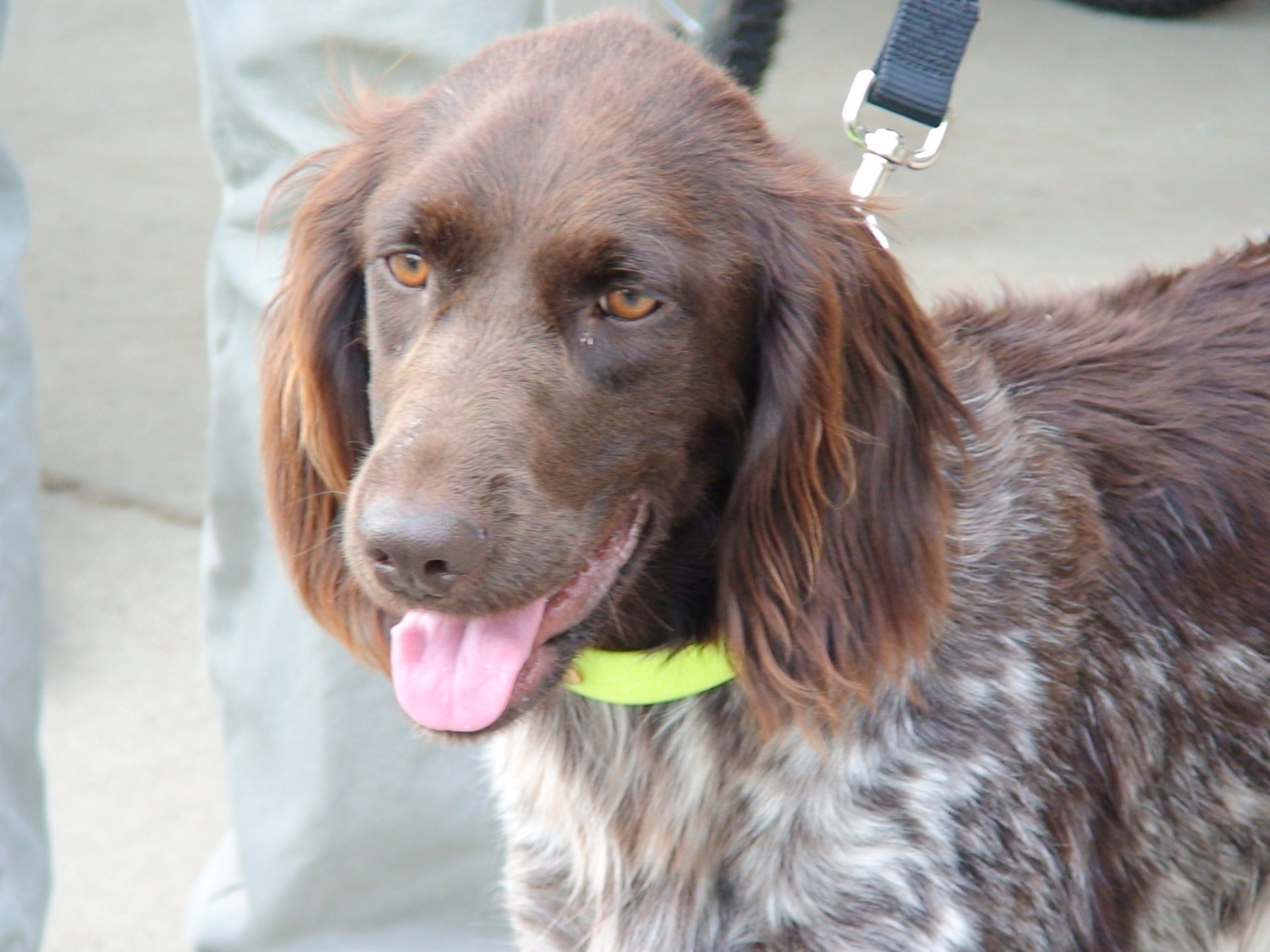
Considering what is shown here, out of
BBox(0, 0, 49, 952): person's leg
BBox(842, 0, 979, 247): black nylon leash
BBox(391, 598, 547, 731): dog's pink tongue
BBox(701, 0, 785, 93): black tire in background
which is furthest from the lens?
BBox(701, 0, 785, 93): black tire in background

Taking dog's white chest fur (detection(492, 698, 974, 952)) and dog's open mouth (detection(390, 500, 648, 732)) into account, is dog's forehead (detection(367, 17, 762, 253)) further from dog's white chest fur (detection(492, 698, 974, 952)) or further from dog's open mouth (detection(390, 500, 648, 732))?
dog's white chest fur (detection(492, 698, 974, 952))

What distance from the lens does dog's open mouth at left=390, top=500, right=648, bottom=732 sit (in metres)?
1.76

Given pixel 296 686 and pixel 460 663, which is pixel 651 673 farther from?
pixel 296 686

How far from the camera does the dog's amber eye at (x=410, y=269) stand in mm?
1841

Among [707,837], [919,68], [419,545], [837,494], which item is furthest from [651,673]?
[919,68]

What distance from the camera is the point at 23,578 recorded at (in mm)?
2307

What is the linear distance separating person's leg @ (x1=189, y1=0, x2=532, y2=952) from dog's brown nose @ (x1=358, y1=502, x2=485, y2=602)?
92 centimetres

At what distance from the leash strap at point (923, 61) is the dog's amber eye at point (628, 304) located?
0.54 meters

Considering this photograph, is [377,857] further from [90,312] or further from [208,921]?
[90,312]

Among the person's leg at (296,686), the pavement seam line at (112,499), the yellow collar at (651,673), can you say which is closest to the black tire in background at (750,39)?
the person's leg at (296,686)

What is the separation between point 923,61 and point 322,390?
0.88 m

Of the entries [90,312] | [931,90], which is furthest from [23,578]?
[90,312]

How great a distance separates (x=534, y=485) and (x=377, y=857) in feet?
4.30

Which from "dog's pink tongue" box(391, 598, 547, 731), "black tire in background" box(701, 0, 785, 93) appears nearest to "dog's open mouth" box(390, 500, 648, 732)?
"dog's pink tongue" box(391, 598, 547, 731)
